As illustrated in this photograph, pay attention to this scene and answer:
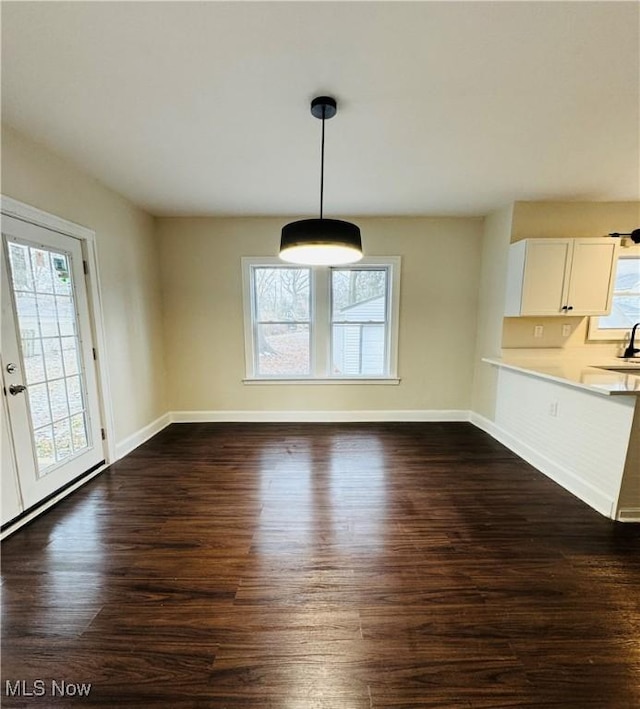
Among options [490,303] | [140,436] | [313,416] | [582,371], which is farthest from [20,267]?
[582,371]

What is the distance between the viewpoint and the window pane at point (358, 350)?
4158 millimetres

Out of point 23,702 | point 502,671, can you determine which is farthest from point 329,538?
point 23,702

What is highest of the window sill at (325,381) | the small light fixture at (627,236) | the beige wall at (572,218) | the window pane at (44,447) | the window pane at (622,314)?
the beige wall at (572,218)

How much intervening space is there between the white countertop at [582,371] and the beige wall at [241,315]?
715 mm

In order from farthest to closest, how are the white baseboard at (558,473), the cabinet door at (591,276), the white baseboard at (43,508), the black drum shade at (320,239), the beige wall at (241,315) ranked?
the beige wall at (241,315)
the cabinet door at (591,276)
the white baseboard at (558,473)
the white baseboard at (43,508)
the black drum shade at (320,239)

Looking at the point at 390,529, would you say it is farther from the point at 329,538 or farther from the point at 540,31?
the point at 540,31

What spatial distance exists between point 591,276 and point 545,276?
0.47 meters

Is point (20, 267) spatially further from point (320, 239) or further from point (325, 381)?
point (325, 381)

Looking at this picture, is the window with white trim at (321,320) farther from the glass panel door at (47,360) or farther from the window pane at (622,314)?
the window pane at (622,314)

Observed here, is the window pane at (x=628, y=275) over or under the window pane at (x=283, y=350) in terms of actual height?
over

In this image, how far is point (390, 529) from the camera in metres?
2.13

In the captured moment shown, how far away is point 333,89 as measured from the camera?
170 cm

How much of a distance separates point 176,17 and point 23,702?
2733mm

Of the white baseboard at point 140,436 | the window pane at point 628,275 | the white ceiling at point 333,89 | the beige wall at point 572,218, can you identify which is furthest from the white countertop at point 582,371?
the white baseboard at point 140,436
